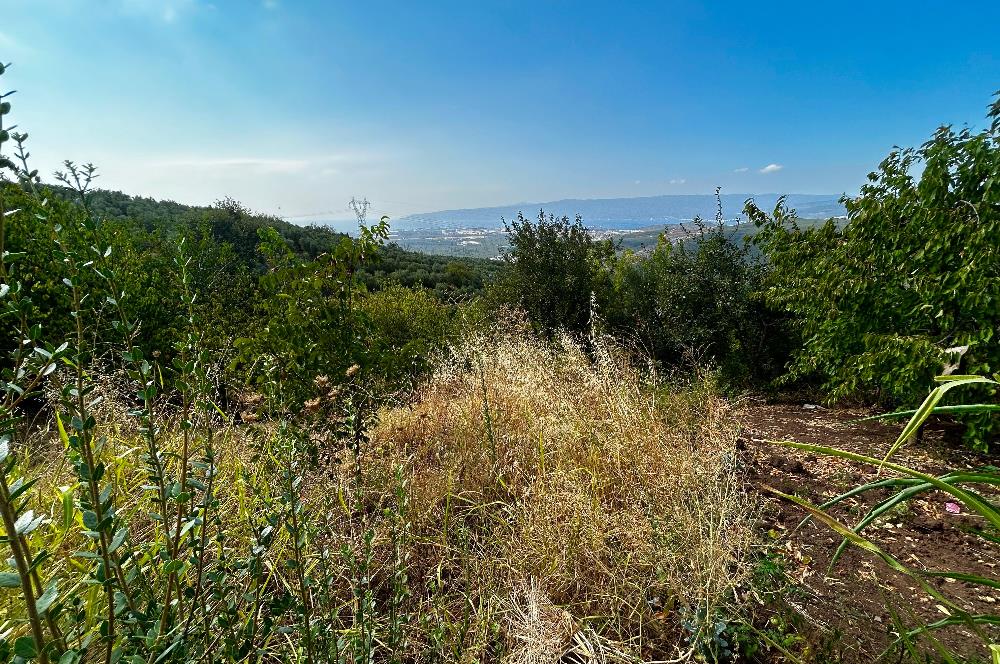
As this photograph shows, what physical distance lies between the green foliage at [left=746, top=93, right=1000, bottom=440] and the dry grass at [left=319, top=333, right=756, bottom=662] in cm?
205

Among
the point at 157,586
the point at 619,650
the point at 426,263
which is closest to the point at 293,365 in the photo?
the point at 157,586

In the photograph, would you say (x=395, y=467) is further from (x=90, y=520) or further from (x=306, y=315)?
(x=90, y=520)

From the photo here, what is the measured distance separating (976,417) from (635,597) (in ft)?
12.8

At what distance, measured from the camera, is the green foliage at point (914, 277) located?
389 centimetres

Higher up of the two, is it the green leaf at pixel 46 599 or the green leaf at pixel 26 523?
the green leaf at pixel 26 523

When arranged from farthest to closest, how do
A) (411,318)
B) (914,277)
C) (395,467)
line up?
(411,318) → (914,277) → (395,467)

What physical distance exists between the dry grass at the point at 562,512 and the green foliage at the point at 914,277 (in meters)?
2.05

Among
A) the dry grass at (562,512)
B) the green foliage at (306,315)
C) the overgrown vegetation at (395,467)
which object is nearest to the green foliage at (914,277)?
the overgrown vegetation at (395,467)

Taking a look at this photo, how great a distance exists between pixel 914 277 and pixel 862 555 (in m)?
3.28

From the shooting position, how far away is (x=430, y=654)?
5.74 feet

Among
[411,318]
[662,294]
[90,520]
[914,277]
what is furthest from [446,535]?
[411,318]

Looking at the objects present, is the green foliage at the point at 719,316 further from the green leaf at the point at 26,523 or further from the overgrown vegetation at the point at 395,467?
the green leaf at the point at 26,523

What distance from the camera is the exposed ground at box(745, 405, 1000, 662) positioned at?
78.5 inches

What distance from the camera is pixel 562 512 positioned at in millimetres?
2430
